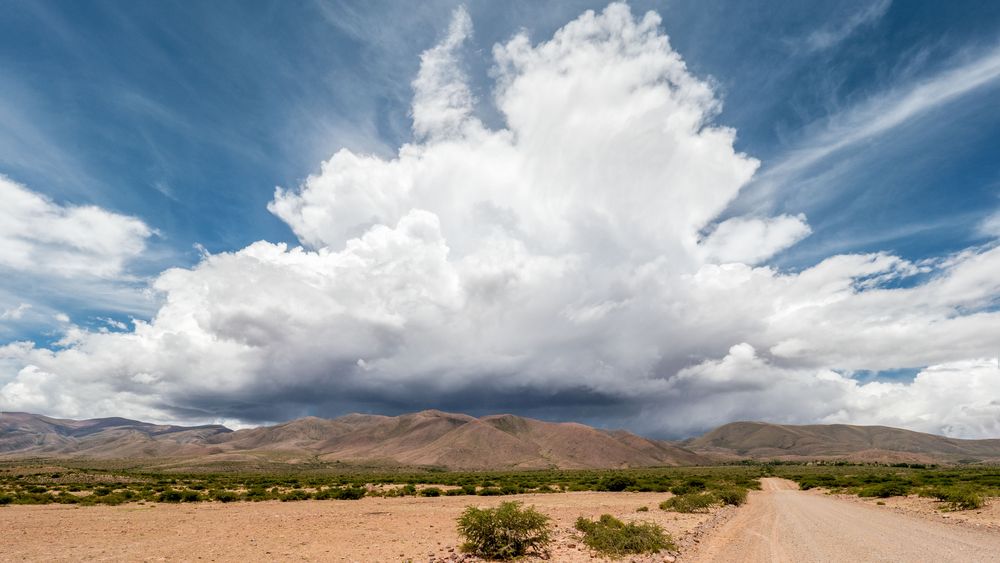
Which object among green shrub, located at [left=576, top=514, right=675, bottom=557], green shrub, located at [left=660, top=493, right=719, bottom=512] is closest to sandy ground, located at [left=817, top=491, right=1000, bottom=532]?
green shrub, located at [left=660, top=493, right=719, bottom=512]

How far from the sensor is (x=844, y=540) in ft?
77.6

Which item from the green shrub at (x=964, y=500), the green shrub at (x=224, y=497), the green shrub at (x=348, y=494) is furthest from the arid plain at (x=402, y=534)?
the green shrub at (x=348, y=494)

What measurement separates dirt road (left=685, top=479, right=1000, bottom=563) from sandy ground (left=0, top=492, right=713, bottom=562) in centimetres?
300

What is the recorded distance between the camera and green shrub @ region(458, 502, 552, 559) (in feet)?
67.4

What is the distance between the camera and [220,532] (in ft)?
91.6

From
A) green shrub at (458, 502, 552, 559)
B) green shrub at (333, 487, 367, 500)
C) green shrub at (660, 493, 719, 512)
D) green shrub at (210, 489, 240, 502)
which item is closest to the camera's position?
green shrub at (458, 502, 552, 559)

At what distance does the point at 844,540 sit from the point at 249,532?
96.4 feet

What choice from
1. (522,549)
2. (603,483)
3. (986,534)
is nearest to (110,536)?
(522,549)

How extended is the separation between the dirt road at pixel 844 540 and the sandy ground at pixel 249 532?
300 cm

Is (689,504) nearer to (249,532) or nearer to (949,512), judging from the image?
(949,512)

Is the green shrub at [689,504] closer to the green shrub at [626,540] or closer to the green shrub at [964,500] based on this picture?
the green shrub at [964,500]

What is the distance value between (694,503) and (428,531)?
21672 millimetres

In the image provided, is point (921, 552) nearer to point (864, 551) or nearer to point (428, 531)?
point (864, 551)

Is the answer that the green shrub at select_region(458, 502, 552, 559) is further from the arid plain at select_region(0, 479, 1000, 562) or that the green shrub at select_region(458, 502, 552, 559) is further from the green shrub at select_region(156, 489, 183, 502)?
the green shrub at select_region(156, 489, 183, 502)
